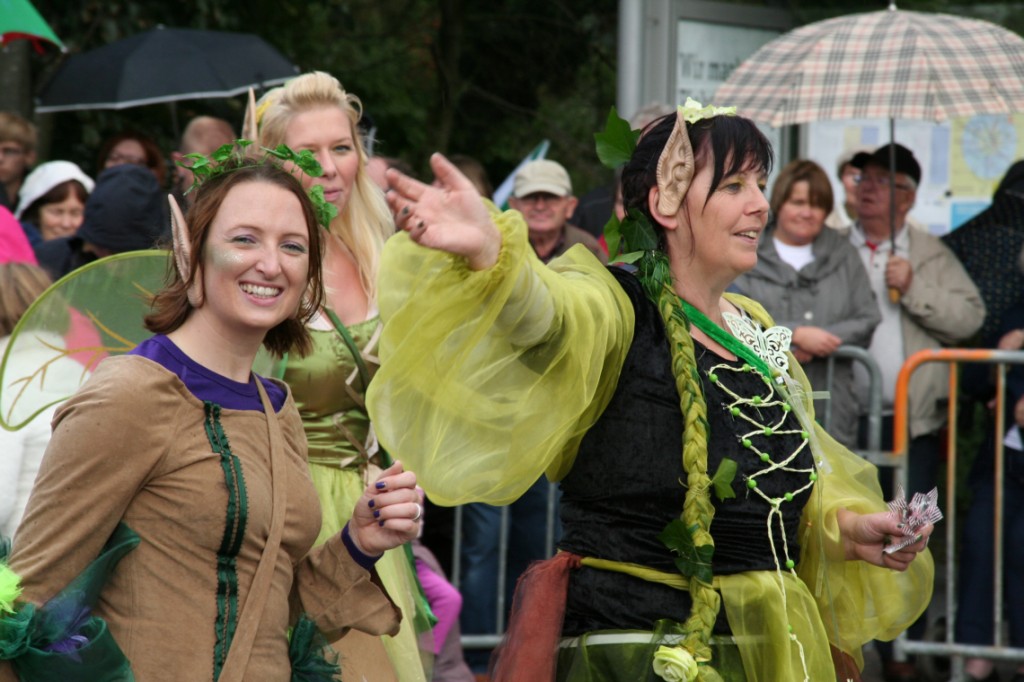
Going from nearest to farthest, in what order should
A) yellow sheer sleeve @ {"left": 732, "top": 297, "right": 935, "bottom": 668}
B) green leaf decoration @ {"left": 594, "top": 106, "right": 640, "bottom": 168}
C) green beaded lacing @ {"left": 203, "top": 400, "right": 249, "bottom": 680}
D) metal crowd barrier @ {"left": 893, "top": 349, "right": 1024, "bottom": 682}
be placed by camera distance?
green beaded lacing @ {"left": 203, "top": 400, "right": 249, "bottom": 680} < green leaf decoration @ {"left": 594, "top": 106, "right": 640, "bottom": 168} < yellow sheer sleeve @ {"left": 732, "top": 297, "right": 935, "bottom": 668} < metal crowd barrier @ {"left": 893, "top": 349, "right": 1024, "bottom": 682}

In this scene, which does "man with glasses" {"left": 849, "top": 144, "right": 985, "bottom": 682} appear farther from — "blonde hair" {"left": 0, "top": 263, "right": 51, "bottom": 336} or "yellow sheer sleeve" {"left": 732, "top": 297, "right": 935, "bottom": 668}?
"blonde hair" {"left": 0, "top": 263, "right": 51, "bottom": 336}

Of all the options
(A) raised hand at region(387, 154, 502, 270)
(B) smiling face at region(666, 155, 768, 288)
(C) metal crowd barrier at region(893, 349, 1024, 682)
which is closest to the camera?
(A) raised hand at region(387, 154, 502, 270)

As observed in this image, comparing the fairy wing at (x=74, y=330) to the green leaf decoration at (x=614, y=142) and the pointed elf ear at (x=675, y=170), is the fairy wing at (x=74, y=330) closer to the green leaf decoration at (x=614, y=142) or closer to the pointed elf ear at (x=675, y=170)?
the green leaf decoration at (x=614, y=142)

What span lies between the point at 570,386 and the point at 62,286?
1.45 meters

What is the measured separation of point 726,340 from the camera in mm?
3404

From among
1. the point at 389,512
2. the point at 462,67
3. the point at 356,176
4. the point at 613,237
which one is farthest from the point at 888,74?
the point at 462,67

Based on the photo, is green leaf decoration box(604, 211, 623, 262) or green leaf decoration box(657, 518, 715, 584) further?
green leaf decoration box(604, 211, 623, 262)

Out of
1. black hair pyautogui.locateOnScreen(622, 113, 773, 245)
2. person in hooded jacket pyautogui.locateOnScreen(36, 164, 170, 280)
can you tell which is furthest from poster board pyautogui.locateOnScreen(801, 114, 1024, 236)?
black hair pyautogui.locateOnScreen(622, 113, 773, 245)

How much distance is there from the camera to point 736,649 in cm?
322

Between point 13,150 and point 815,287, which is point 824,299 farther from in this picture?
point 13,150

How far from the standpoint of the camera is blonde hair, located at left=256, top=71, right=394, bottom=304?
445 cm

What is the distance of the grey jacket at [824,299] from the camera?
678cm

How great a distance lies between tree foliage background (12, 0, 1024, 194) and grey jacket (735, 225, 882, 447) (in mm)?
4688

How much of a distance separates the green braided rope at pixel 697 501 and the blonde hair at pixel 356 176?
4.77ft
